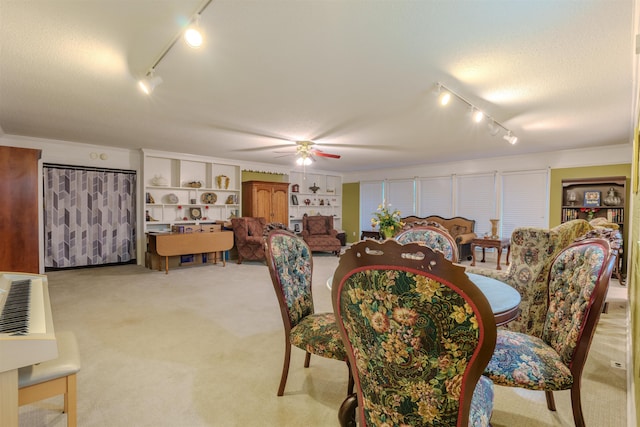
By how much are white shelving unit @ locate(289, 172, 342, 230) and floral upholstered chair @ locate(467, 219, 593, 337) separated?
6294 mm

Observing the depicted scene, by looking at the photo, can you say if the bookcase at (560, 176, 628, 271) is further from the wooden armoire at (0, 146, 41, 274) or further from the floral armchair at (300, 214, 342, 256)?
the wooden armoire at (0, 146, 41, 274)

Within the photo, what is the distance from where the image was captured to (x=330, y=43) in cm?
207

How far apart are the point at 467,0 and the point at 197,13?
4.82 ft

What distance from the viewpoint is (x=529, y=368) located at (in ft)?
4.47

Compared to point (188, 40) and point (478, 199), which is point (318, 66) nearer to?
point (188, 40)

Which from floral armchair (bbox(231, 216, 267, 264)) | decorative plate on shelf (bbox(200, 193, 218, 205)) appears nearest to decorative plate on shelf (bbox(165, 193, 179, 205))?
decorative plate on shelf (bbox(200, 193, 218, 205))

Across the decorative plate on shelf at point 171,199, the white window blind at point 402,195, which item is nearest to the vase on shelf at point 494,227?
the white window blind at point 402,195

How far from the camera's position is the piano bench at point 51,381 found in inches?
45.5

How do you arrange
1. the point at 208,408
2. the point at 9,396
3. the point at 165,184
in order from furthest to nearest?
the point at 165,184 → the point at 208,408 → the point at 9,396

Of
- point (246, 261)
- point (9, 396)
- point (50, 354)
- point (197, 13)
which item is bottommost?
point (246, 261)

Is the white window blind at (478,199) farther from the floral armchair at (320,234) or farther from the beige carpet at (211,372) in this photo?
the beige carpet at (211,372)

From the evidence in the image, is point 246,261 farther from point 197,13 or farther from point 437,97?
point 197,13

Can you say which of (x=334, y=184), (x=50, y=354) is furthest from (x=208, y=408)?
(x=334, y=184)

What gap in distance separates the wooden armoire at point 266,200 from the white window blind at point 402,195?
9.48ft
